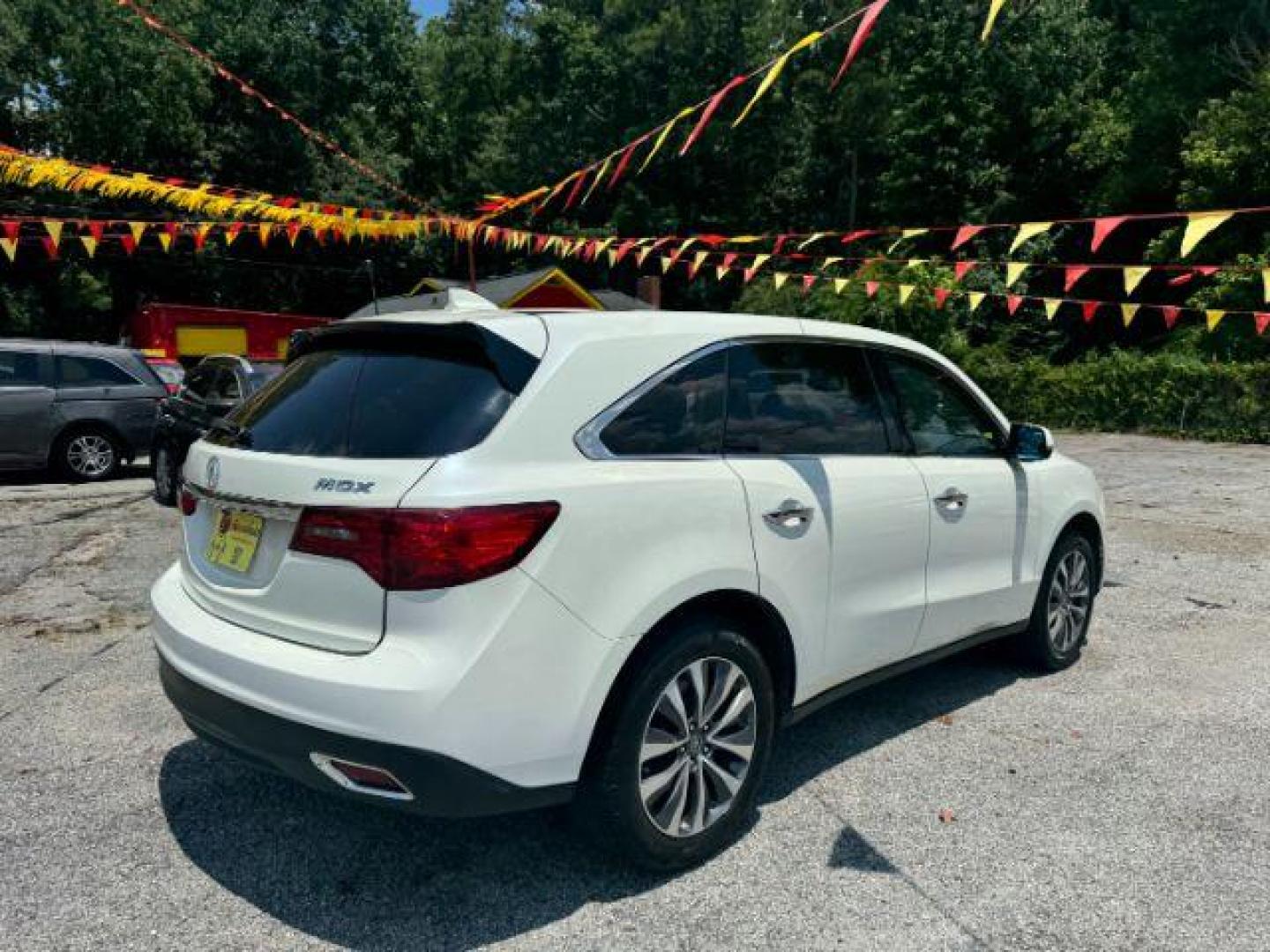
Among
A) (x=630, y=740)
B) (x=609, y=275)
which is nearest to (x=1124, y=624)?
(x=630, y=740)

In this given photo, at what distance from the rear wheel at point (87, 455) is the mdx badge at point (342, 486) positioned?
11.1 m

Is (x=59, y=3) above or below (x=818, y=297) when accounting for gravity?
above

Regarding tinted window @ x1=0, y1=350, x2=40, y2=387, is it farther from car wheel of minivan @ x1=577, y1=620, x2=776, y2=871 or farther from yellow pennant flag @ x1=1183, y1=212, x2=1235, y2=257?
yellow pennant flag @ x1=1183, y1=212, x2=1235, y2=257

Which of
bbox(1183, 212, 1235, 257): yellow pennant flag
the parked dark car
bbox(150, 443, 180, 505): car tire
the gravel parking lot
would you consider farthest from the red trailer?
the gravel parking lot

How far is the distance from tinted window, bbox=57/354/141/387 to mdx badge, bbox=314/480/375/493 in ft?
36.4

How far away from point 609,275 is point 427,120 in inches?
430

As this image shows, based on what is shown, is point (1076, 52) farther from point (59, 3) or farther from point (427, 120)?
point (59, 3)

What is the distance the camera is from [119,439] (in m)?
12.0

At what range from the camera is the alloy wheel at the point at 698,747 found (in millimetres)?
2736

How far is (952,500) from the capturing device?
3.80 meters

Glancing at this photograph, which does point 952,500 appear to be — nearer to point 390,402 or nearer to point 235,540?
point 390,402

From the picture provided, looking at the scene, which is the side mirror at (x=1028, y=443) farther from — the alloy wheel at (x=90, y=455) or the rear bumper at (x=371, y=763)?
the alloy wheel at (x=90, y=455)

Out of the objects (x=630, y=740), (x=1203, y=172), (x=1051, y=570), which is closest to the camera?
(x=630, y=740)

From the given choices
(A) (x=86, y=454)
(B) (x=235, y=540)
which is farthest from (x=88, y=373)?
(B) (x=235, y=540)
